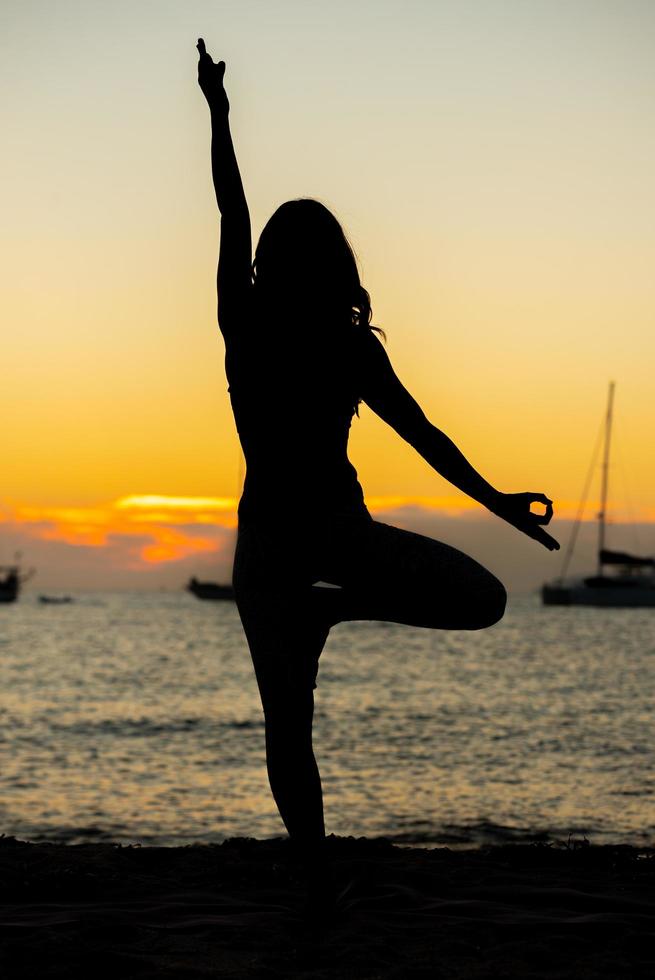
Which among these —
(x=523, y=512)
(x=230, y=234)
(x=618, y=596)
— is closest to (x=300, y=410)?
(x=230, y=234)

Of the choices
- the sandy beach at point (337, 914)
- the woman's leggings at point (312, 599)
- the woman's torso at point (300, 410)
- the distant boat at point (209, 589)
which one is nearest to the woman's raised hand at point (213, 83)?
the woman's torso at point (300, 410)

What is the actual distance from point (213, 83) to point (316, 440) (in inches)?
47.7

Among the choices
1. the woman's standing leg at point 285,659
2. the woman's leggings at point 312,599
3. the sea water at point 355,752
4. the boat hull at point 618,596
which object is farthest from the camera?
the boat hull at point 618,596

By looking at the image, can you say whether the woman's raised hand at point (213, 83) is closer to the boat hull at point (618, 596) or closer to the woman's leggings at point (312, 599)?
the woman's leggings at point (312, 599)

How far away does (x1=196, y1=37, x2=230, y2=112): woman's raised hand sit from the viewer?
12.1ft

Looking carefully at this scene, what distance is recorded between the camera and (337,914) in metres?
4.00

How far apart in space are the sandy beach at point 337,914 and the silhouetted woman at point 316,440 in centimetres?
95

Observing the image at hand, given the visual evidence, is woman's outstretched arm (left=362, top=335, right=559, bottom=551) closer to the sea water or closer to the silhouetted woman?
the silhouetted woman

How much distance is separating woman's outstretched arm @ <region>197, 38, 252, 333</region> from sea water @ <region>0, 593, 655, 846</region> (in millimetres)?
8100

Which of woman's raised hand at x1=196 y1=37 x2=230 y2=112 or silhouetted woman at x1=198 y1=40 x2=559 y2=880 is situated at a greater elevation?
woman's raised hand at x1=196 y1=37 x2=230 y2=112

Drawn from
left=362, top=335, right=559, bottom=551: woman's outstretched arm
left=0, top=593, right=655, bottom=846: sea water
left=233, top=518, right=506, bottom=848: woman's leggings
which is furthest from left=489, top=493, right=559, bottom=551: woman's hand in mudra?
left=0, top=593, right=655, bottom=846: sea water

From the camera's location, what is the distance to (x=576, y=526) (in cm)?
8294

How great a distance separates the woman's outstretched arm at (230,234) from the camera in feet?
11.6

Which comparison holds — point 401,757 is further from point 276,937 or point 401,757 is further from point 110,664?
point 110,664
